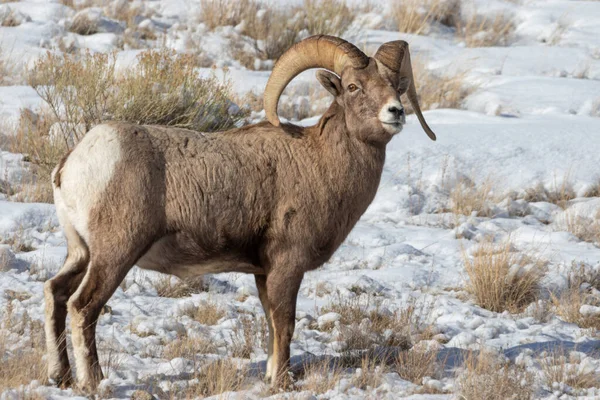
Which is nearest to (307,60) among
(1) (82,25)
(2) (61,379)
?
(2) (61,379)

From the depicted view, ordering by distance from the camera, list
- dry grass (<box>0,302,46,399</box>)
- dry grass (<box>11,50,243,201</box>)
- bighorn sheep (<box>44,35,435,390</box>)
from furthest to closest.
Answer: dry grass (<box>11,50,243,201</box>)
bighorn sheep (<box>44,35,435,390</box>)
dry grass (<box>0,302,46,399</box>)

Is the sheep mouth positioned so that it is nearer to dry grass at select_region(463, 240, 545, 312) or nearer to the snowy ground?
the snowy ground

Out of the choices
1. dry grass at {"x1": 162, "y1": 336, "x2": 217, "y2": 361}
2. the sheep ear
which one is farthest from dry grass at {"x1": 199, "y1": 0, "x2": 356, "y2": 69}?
dry grass at {"x1": 162, "y1": 336, "x2": 217, "y2": 361}

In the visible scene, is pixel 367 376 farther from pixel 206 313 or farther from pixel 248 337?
pixel 206 313

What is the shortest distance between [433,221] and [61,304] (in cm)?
479

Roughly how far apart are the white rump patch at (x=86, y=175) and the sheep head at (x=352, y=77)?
1.06 metres

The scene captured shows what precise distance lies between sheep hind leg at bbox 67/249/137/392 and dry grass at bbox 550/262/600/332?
3.51 meters

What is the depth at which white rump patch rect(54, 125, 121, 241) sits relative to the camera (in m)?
4.69

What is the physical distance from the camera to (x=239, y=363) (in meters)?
5.33

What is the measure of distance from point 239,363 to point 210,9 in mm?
9167

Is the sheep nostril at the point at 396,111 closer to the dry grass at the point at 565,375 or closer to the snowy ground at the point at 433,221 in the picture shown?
the snowy ground at the point at 433,221

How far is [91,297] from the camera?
184 inches

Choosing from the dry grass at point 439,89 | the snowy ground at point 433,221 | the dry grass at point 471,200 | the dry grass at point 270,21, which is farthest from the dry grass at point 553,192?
the dry grass at point 270,21

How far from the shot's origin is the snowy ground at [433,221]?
573 cm
